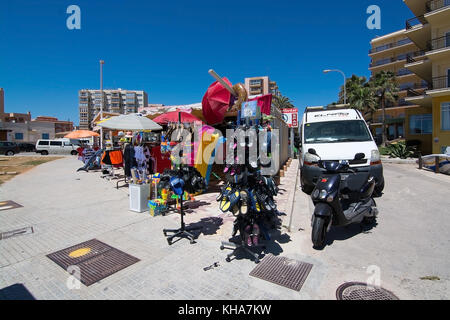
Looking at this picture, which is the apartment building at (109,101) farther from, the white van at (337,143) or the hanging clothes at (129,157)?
the white van at (337,143)

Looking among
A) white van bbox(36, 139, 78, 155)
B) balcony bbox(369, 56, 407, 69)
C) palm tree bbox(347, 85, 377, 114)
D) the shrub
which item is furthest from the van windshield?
balcony bbox(369, 56, 407, 69)

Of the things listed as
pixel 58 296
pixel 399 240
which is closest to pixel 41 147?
pixel 58 296

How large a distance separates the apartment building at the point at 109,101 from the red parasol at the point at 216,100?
11130 centimetres

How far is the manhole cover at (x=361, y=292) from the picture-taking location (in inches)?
106

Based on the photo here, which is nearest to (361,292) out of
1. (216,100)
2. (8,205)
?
(216,100)

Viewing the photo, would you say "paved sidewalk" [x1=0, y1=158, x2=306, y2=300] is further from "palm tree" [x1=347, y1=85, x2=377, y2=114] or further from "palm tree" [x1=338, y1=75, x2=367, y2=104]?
"palm tree" [x1=338, y1=75, x2=367, y2=104]

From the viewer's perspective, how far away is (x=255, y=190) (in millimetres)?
3602

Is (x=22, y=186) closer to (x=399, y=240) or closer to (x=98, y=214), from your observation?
(x=98, y=214)

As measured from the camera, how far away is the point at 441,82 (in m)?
18.1

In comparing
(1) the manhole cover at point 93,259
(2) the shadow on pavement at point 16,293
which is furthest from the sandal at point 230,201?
(2) the shadow on pavement at point 16,293

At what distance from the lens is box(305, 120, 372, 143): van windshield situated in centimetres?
728
